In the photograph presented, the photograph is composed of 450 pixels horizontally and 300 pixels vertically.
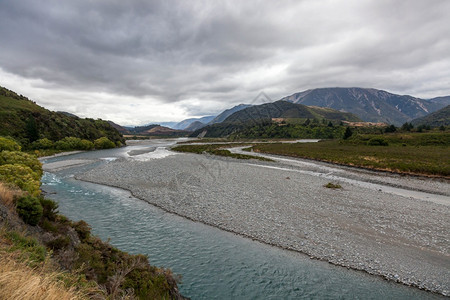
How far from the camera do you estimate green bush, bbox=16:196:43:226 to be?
368 inches

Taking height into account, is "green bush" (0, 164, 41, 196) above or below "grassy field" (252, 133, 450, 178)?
above

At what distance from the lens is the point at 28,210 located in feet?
31.3

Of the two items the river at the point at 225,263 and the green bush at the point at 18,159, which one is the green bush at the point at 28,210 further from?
the green bush at the point at 18,159

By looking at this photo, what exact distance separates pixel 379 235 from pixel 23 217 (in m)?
22.0

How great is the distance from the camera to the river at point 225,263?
35.7 feet

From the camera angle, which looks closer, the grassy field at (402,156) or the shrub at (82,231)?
the shrub at (82,231)

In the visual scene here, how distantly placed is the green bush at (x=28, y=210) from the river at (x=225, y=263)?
317 centimetres

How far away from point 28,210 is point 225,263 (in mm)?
10176

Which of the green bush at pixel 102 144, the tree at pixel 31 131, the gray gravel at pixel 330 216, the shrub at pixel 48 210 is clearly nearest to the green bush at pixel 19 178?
the shrub at pixel 48 210

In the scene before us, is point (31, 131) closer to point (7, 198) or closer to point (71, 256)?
point (7, 198)

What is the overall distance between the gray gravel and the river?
41.5 inches

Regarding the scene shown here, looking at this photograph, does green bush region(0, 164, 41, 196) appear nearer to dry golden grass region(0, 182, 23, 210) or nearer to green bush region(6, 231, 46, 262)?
dry golden grass region(0, 182, 23, 210)

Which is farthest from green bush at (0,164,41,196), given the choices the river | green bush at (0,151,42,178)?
green bush at (0,151,42,178)

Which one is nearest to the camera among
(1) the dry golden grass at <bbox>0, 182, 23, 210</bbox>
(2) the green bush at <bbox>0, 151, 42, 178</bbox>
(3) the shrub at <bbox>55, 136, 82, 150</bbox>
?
(1) the dry golden grass at <bbox>0, 182, 23, 210</bbox>
